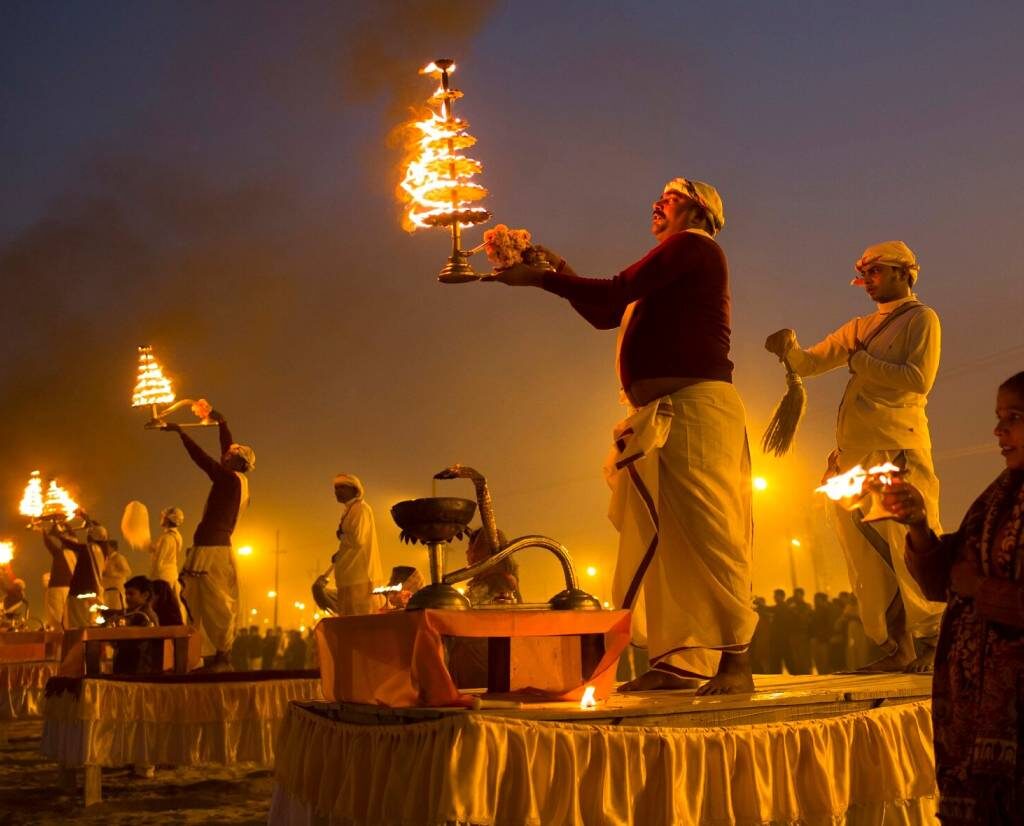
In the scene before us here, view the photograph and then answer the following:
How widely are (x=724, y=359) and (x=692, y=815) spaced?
186cm

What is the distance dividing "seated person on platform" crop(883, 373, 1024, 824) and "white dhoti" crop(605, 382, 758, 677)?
1.13 m

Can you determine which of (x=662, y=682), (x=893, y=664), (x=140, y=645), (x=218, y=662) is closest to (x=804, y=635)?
(x=218, y=662)

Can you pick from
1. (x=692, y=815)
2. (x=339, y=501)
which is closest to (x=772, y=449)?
(x=692, y=815)

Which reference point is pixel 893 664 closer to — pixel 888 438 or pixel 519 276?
pixel 888 438

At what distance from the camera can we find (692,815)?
3268mm

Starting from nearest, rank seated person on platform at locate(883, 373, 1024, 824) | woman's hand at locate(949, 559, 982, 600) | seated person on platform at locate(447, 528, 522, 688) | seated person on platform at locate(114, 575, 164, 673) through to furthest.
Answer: seated person on platform at locate(883, 373, 1024, 824), woman's hand at locate(949, 559, 982, 600), seated person on platform at locate(447, 528, 522, 688), seated person on platform at locate(114, 575, 164, 673)

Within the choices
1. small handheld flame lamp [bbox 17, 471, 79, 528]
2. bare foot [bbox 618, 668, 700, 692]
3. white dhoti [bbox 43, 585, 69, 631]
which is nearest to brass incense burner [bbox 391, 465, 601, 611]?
bare foot [bbox 618, 668, 700, 692]

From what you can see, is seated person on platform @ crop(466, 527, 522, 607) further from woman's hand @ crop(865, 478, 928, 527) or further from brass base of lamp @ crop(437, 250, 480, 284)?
woman's hand @ crop(865, 478, 928, 527)

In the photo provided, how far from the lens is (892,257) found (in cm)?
545

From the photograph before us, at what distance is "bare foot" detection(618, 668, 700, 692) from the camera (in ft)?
13.6

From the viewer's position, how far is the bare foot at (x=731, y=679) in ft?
12.7

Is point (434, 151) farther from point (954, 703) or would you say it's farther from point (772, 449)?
point (954, 703)

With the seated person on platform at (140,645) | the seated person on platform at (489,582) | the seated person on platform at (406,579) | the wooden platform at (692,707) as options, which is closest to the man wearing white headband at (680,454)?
the wooden platform at (692,707)

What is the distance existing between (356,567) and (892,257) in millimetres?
5923
